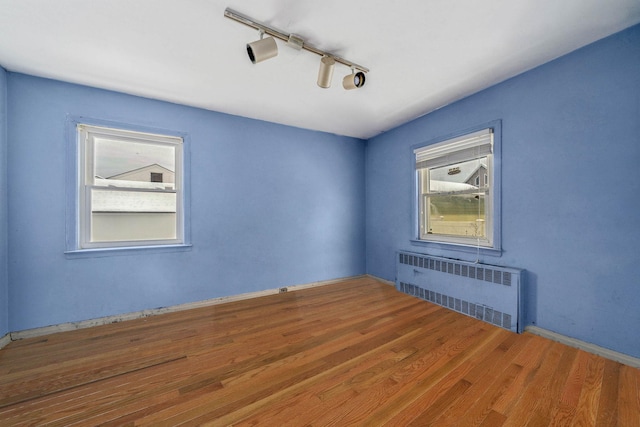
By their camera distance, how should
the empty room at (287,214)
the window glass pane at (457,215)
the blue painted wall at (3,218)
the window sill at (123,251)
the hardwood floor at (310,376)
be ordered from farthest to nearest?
1. the window glass pane at (457,215)
2. the window sill at (123,251)
3. the blue painted wall at (3,218)
4. the empty room at (287,214)
5. the hardwood floor at (310,376)

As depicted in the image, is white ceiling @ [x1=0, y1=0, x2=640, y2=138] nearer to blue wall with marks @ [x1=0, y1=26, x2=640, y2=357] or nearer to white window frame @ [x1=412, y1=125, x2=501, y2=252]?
blue wall with marks @ [x1=0, y1=26, x2=640, y2=357]

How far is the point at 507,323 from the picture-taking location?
2.39 metres

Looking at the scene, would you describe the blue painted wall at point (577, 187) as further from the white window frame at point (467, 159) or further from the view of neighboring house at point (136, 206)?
the view of neighboring house at point (136, 206)

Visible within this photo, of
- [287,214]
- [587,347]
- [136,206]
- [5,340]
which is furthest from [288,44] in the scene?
[5,340]

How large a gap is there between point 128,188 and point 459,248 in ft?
13.3

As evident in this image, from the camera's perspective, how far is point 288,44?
1.91 metres

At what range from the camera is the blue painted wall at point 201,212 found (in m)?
2.33

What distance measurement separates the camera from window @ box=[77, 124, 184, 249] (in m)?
2.60

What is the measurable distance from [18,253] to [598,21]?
210 inches

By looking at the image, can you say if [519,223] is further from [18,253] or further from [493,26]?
[18,253]

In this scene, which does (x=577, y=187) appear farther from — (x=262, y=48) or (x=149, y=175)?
(x=149, y=175)

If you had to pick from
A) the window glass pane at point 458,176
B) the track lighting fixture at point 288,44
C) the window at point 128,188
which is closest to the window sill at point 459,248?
the window glass pane at point 458,176

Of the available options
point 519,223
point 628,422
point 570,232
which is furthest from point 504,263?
point 628,422

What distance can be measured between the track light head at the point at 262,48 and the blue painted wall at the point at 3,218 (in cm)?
247
